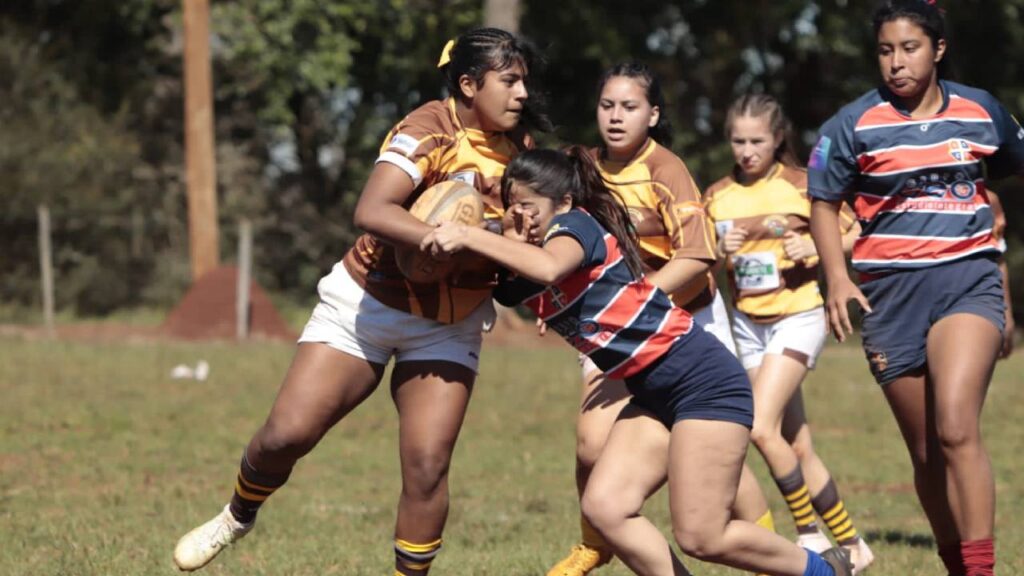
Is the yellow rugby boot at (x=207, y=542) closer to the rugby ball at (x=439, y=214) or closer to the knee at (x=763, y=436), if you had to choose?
the rugby ball at (x=439, y=214)

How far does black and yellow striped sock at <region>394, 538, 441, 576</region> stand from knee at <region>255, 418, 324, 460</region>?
49cm

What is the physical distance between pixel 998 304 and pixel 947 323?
8.7 inches

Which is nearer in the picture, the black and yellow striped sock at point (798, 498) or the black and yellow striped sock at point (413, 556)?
the black and yellow striped sock at point (413, 556)

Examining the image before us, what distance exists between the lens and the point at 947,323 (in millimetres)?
5445

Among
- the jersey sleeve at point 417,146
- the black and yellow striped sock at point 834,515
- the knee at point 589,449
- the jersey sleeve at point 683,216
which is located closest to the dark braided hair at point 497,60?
the jersey sleeve at point 417,146

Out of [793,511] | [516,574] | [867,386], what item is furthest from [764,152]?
[867,386]

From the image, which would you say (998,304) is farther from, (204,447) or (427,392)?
(204,447)

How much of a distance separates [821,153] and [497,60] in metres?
1.25

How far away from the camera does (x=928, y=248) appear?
5.49 meters

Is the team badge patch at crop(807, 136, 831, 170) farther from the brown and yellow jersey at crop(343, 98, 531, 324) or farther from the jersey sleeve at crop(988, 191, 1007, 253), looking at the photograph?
the brown and yellow jersey at crop(343, 98, 531, 324)

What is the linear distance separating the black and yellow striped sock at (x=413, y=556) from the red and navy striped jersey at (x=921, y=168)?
6.20 ft

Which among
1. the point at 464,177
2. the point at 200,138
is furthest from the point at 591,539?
the point at 200,138

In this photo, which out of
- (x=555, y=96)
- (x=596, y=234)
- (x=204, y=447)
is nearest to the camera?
(x=596, y=234)

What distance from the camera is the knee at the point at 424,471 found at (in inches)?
211
